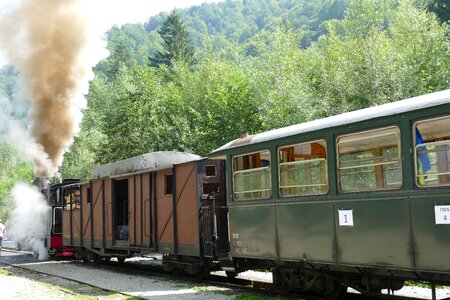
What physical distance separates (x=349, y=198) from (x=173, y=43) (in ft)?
220

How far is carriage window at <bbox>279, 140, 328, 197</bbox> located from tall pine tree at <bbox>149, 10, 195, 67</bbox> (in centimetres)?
6237

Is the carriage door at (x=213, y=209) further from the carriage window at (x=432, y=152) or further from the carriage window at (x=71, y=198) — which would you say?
the carriage window at (x=71, y=198)

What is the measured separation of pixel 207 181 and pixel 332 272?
4.59 m

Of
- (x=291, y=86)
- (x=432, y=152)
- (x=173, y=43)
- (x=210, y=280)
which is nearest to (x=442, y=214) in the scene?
(x=432, y=152)

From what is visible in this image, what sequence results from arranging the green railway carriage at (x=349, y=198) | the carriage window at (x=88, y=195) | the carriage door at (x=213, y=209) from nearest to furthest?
the green railway carriage at (x=349, y=198)
the carriage door at (x=213, y=209)
the carriage window at (x=88, y=195)

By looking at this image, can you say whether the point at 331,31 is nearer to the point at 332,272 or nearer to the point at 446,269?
the point at 332,272

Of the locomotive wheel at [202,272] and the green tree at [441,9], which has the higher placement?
the green tree at [441,9]

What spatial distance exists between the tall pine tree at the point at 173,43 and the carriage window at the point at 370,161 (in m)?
63.6

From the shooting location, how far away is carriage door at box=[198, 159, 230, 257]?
12781 millimetres

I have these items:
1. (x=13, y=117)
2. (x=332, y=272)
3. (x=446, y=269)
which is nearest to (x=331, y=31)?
(x=332, y=272)

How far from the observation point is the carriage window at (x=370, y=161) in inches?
312

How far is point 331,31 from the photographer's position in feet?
115

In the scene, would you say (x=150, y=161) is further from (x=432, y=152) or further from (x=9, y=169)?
(x=9, y=169)

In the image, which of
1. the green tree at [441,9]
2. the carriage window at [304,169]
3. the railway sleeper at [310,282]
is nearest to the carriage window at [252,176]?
the carriage window at [304,169]
